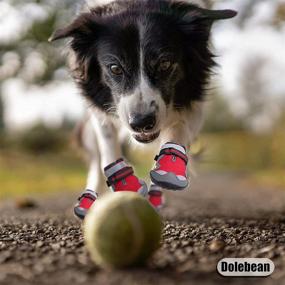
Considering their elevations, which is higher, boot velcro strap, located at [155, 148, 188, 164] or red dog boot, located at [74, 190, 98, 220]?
boot velcro strap, located at [155, 148, 188, 164]

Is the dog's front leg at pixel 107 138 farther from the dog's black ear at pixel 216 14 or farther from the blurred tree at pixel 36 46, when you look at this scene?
the blurred tree at pixel 36 46

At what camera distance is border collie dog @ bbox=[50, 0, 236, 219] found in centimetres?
443

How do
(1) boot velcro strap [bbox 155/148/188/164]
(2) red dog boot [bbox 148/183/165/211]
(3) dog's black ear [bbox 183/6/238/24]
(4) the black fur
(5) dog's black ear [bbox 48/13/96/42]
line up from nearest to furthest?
(1) boot velcro strap [bbox 155/148/188/164]
(4) the black fur
(3) dog's black ear [bbox 183/6/238/24]
(5) dog's black ear [bbox 48/13/96/42]
(2) red dog boot [bbox 148/183/165/211]

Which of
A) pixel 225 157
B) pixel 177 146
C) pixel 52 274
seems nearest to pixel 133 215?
pixel 52 274

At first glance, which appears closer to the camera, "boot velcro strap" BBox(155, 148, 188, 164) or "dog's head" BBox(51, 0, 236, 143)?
"boot velcro strap" BBox(155, 148, 188, 164)

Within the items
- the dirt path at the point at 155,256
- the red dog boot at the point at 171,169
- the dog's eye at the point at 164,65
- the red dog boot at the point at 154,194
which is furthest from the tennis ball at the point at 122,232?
the red dog boot at the point at 154,194

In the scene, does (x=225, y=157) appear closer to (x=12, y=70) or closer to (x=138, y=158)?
(x=138, y=158)

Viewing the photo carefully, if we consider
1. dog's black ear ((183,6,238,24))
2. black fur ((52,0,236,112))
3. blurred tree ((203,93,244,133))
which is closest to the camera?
black fur ((52,0,236,112))

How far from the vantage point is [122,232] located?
3.02m

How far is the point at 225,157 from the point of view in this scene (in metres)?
34.6

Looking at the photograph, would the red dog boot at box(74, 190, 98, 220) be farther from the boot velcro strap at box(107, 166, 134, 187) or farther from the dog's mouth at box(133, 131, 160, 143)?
the dog's mouth at box(133, 131, 160, 143)

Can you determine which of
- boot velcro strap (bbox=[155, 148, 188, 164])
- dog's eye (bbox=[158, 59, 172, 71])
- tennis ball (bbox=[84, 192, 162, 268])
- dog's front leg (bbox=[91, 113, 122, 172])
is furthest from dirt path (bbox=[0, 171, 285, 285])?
dog's eye (bbox=[158, 59, 172, 71])

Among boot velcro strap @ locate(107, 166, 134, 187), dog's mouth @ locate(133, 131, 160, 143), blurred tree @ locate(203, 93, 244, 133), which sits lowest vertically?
boot velcro strap @ locate(107, 166, 134, 187)

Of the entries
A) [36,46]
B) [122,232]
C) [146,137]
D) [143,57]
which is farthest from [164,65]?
[36,46]
